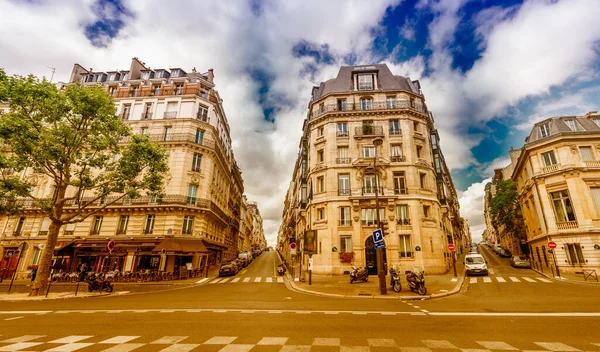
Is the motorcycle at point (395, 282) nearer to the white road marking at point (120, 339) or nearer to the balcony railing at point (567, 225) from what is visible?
the white road marking at point (120, 339)

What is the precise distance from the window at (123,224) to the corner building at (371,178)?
59.7 ft

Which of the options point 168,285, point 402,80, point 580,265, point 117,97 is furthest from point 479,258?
point 117,97

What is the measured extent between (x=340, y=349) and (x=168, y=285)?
20.0 meters

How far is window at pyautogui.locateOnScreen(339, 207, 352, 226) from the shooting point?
86.8 ft

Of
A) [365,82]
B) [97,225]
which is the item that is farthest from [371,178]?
[97,225]

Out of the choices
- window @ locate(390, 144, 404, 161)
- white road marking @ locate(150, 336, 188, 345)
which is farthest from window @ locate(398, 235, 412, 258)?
white road marking @ locate(150, 336, 188, 345)

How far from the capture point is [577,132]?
25.9 metres

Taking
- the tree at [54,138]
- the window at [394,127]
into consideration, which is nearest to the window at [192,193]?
→ the tree at [54,138]

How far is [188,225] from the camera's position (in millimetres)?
27594

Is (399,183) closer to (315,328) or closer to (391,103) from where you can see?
(391,103)

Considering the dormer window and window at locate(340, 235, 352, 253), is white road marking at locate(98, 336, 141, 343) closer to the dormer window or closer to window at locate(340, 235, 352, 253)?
window at locate(340, 235, 352, 253)

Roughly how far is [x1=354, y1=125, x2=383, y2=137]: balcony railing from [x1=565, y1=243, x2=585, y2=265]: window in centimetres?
2005

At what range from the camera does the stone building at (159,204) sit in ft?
85.3

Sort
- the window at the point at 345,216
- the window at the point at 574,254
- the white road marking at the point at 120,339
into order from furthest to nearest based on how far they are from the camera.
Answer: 1. the window at the point at 345,216
2. the window at the point at 574,254
3. the white road marking at the point at 120,339
